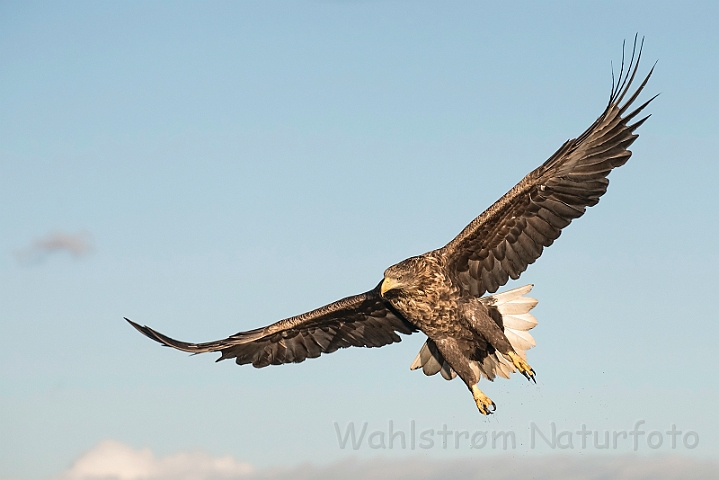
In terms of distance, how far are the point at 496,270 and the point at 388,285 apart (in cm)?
132

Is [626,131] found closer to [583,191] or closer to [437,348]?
[583,191]

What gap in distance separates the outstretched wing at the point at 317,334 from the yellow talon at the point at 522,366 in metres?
1.50

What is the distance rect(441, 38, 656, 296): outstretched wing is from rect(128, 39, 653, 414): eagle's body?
0.03 feet

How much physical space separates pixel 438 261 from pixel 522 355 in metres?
1.39

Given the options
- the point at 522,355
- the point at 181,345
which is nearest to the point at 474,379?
the point at 522,355

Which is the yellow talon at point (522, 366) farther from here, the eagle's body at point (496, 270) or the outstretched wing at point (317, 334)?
the outstretched wing at point (317, 334)

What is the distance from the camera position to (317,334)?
44.3 feet

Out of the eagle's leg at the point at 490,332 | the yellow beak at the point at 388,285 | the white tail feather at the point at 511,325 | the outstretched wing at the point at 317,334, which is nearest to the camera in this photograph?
the yellow beak at the point at 388,285

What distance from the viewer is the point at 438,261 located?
11781 millimetres

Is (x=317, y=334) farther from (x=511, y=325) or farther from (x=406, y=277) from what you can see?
(x=511, y=325)

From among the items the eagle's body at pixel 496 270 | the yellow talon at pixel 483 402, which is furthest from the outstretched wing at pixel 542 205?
the yellow talon at pixel 483 402

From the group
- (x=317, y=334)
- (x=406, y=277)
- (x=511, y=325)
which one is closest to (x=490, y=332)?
(x=511, y=325)

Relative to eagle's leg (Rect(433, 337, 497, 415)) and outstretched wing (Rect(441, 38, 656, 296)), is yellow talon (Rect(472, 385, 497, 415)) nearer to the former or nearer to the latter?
eagle's leg (Rect(433, 337, 497, 415))

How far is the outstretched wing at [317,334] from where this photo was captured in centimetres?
1291
